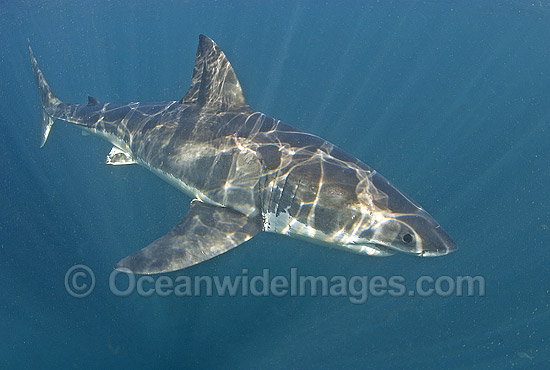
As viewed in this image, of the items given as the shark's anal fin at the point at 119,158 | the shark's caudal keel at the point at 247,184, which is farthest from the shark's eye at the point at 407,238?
the shark's anal fin at the point at 119,158

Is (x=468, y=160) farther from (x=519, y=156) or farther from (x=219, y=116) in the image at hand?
Answer: (x=219, y=116)

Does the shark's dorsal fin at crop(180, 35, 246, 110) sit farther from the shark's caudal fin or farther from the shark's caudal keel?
A: the shark's caudal fin

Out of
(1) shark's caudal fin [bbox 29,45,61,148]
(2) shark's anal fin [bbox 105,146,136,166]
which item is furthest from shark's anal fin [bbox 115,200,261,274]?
(1) shark's caudal fin [bbox 29,45,61,148]

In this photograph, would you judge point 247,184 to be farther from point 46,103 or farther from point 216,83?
point 46,103

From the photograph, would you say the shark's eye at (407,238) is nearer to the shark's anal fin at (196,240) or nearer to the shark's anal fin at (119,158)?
the shark's anal fin at (196,240)

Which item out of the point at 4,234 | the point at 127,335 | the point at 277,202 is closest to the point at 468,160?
the point at 277,202

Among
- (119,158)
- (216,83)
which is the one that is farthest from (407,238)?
(119,158)
